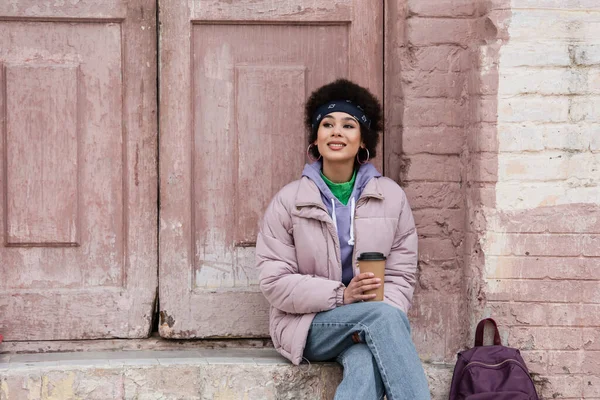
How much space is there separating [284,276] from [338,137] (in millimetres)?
640

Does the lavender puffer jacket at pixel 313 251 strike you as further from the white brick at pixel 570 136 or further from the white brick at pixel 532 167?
the white brick at pixel 570 136

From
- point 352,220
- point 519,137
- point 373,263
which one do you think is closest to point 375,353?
point 373,263

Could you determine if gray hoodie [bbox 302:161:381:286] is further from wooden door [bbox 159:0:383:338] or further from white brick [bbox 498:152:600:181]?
white brick [bbox 498:152:600:181]

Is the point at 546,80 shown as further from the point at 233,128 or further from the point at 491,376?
the point at 233,128

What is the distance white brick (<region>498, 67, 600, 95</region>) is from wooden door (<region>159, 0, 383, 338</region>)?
0.66m

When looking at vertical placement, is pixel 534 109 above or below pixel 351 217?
above

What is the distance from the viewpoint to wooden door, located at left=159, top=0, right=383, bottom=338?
4625 millimetres

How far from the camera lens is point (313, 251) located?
4199 mm

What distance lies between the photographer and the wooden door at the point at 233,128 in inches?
182

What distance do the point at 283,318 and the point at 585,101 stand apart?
1606 millimetres

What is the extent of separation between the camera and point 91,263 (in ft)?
15.3

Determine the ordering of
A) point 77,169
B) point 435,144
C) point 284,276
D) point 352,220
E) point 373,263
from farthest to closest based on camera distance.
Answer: point 77,169, point 435,144, point 352,220, point 284,276, point 373,263

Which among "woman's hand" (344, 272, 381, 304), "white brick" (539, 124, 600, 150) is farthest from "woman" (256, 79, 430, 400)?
"white brick" (539, 124, 600, 150)

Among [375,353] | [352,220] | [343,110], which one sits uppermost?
[343,110]
